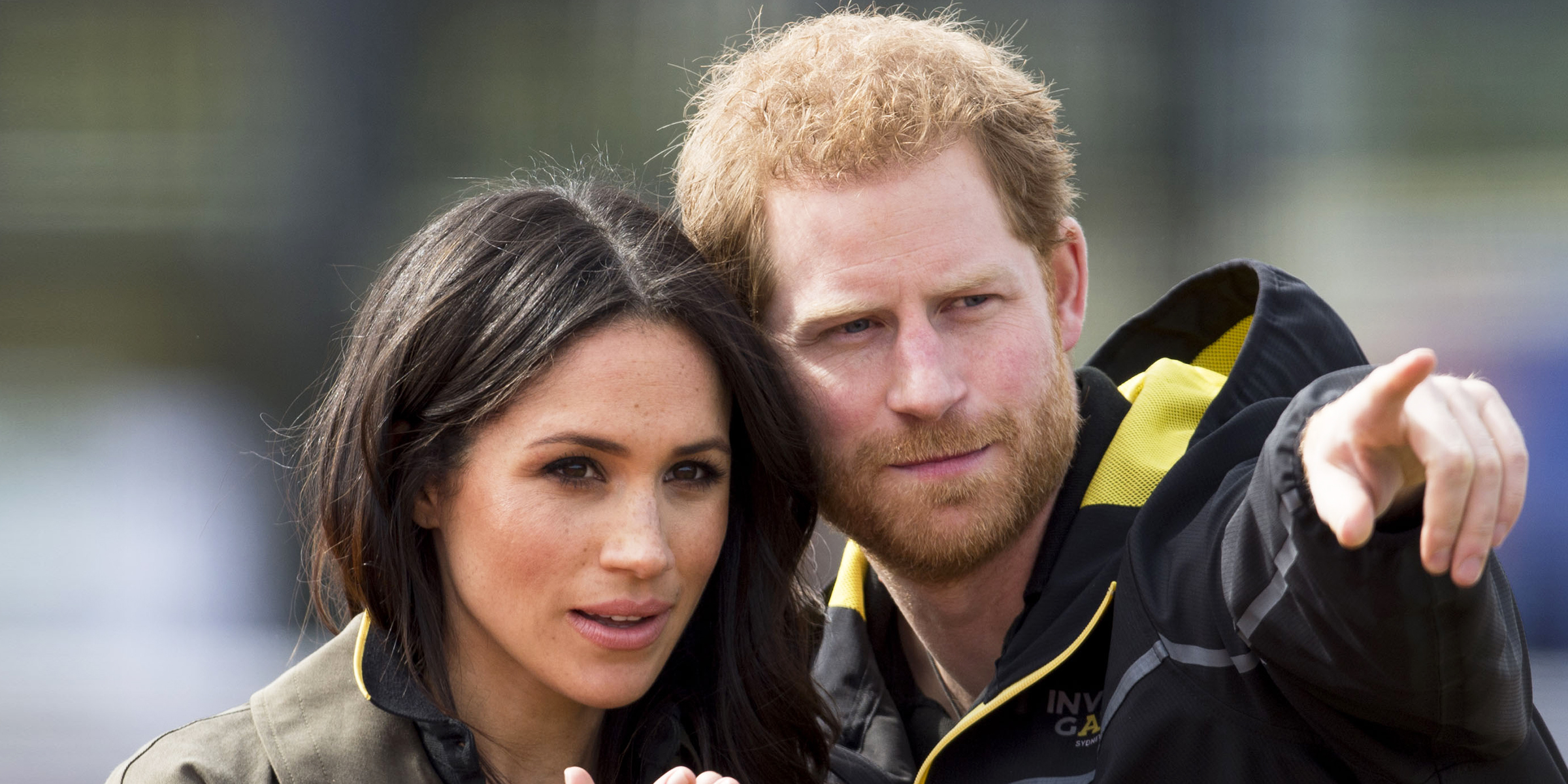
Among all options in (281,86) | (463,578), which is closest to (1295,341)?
(463,578)

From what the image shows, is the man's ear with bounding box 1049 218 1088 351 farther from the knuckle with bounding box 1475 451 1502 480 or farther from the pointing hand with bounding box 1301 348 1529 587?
the knuckle with bounding box 1475 451 1502 480

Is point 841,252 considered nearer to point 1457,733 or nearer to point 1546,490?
Answer: point 1457,733

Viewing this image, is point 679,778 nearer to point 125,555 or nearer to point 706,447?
point 706,447

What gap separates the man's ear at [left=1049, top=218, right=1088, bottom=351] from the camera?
250cm

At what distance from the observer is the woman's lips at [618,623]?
1898mm

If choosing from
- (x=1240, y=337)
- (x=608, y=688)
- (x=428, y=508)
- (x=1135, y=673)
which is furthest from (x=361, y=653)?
(x=1240, y=337)

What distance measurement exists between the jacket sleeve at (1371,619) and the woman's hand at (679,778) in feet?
2.02

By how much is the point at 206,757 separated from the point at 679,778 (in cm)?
64

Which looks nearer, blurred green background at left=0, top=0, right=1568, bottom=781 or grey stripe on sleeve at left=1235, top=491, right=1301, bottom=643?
grey stripe on sleeve at left=1235, top=491, right=1301, bottom=643

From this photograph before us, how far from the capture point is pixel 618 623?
193cm

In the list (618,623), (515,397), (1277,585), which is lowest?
(618,623)

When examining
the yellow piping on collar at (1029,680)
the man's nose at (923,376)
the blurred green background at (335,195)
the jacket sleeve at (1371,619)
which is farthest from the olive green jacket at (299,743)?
the blurred green background at (335,195)

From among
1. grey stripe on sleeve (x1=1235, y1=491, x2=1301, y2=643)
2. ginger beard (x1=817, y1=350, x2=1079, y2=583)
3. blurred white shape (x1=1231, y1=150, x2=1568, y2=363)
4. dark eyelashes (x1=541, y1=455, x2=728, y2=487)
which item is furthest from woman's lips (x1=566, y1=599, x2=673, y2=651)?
blurred white shape (x1=1231, y1=150, x2=1568, y2=363)

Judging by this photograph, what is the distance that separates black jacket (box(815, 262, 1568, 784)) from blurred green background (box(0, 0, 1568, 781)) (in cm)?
221
